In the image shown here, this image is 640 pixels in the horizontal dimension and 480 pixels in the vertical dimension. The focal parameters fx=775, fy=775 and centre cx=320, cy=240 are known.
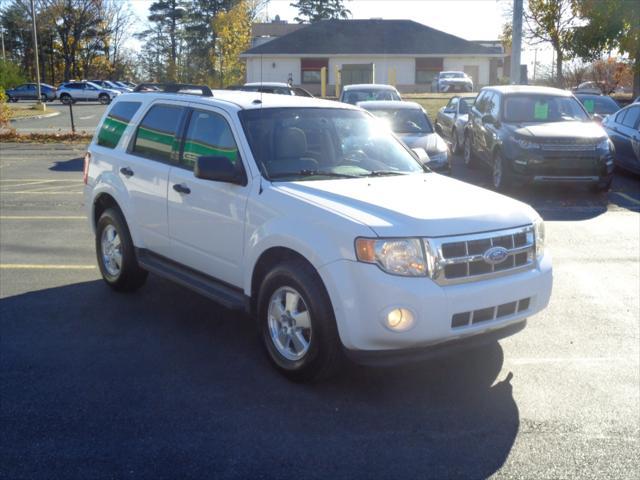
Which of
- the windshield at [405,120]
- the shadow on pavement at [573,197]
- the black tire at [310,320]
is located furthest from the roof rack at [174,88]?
the windshield at [405,120]

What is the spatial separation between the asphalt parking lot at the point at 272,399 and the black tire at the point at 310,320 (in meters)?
0.15

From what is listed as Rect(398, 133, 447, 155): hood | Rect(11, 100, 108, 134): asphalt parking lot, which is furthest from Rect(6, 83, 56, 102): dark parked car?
Rect(398, 133, 447, 155): hood

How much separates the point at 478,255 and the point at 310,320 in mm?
1138

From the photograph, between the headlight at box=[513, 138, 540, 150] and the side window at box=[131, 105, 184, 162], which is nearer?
the side window at box=[131, 105, 184, 162]

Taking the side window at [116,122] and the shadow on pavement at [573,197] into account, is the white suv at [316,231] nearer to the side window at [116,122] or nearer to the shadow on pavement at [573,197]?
the side window at [116,122]

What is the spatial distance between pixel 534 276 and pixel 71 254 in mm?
5892

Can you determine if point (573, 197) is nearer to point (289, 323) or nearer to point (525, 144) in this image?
point (525, 144)

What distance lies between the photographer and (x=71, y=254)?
9.13 meters

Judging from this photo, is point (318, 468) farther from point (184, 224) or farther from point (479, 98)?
point (479, 98)

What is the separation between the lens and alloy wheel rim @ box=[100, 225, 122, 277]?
7.38 metres

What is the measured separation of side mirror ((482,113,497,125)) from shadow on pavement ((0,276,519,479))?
9.34 m

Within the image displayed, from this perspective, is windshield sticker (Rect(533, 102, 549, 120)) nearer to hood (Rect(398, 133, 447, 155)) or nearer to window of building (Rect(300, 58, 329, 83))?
hood (Rect(398, 133, 447, 155))

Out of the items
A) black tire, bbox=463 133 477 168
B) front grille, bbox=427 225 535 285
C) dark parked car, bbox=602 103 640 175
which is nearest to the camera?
front grille, bbox=427 225 535 285

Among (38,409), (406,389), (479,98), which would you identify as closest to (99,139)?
(38,409)
